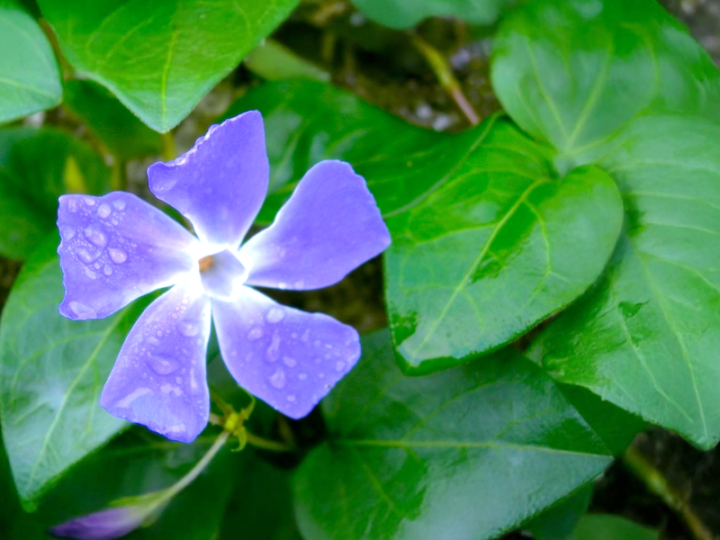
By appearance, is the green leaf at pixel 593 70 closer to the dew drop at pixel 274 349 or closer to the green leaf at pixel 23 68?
the dew drop at pixel 274 349

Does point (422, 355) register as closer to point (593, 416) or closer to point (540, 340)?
point (540, 340)

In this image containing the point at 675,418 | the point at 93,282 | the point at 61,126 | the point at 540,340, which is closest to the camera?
the point at 93,282

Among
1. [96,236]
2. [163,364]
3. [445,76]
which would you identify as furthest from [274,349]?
[445,76]

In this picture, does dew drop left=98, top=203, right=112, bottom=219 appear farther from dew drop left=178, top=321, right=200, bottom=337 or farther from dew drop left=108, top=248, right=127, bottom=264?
dew drop left=178, top=321, right=200, bottom=337

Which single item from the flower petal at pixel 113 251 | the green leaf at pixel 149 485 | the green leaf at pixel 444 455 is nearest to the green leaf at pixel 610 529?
the green leaf at pixel 444 455

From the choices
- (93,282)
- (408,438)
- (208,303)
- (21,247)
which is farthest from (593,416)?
(21,247)

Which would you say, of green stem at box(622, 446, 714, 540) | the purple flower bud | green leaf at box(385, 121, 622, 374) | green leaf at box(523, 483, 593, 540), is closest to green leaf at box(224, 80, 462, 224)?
green leaf at box(385, 121, 622, 374)
